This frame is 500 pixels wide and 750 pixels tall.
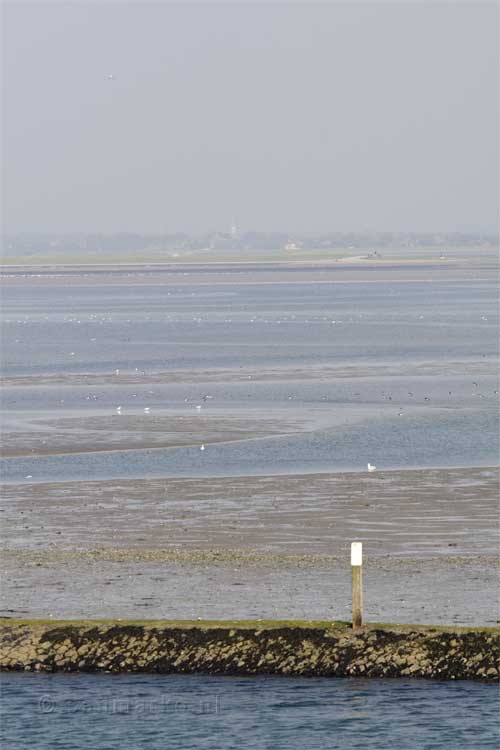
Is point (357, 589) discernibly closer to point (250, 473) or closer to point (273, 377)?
point (250, 473)

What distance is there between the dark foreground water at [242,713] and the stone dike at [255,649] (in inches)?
8.6

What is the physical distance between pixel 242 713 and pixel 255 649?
5.86 ft

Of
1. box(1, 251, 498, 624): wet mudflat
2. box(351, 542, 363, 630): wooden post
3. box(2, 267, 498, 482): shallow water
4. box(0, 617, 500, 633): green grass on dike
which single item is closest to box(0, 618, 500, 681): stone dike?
box(0, 617, 500, 633): green grass on dike

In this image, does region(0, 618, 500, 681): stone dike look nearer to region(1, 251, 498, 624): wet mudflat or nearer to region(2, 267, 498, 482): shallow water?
region(1, 251, 498, 624): wet mudflat

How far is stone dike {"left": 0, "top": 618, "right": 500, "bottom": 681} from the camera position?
20453 millimetres

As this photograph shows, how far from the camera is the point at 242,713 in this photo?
1919 centimetres

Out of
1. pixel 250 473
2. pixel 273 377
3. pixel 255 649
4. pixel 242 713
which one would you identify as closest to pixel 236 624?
pixel 255 649

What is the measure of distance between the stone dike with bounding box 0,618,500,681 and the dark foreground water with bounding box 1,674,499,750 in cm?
22

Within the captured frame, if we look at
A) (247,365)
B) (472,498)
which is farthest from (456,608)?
(247,365)

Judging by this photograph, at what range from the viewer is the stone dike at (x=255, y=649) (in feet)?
67.1

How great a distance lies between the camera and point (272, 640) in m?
21.0

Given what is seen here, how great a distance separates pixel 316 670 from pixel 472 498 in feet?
44.9

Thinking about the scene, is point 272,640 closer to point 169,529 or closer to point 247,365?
point 169,529

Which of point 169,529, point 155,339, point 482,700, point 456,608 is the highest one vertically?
point 155,339
